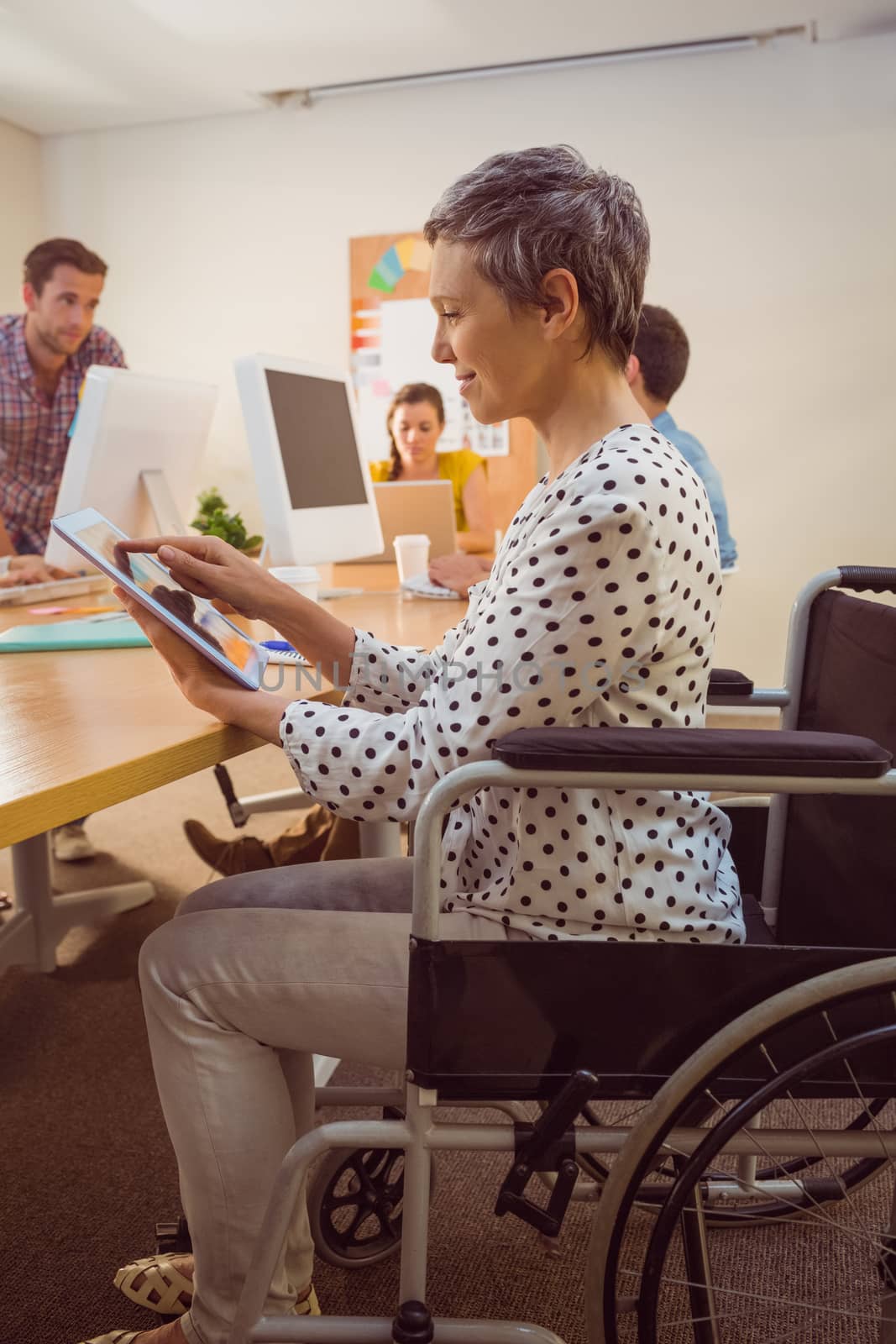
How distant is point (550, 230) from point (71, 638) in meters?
0.92

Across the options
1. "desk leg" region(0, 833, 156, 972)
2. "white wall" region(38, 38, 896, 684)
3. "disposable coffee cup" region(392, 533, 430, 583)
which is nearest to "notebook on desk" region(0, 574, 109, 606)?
"desk leg" region(0, 833, 156, 972)

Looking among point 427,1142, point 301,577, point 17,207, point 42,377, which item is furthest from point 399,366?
point 427,1142

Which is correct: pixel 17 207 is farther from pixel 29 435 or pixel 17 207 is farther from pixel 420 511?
pixel 420 511

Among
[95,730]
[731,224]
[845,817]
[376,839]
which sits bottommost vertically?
[376,839]

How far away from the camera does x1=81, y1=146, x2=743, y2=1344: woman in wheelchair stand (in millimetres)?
912

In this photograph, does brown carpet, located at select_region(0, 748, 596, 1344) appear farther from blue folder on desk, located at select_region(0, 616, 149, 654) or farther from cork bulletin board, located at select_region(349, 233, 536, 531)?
cork bulletin board, located at select_region(349, 233, 536, 531)

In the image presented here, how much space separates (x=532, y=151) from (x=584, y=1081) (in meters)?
0.82

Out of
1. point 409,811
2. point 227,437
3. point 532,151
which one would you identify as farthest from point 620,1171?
point 227,437

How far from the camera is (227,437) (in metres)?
5.42

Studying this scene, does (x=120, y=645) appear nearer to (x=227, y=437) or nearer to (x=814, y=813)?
(x=814, y=813)

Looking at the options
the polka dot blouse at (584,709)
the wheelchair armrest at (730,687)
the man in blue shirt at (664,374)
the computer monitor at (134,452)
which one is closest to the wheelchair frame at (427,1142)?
the polka dot blouse at (584,709)

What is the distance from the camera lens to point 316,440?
238 centimetres

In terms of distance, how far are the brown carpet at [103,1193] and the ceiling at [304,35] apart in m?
3.44

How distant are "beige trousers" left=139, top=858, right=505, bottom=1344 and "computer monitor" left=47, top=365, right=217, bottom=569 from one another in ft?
4.01
